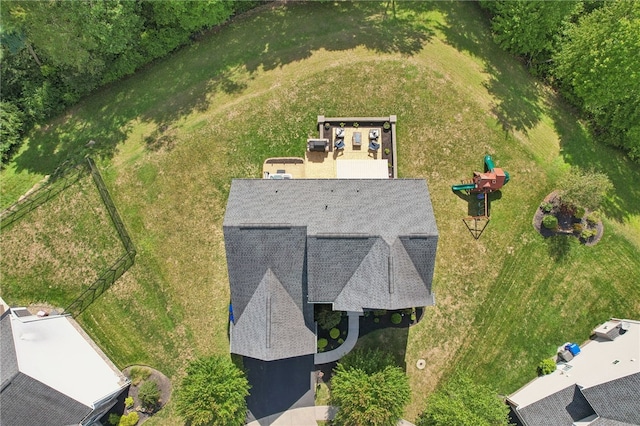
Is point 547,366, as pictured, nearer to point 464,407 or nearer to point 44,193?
point 464,407

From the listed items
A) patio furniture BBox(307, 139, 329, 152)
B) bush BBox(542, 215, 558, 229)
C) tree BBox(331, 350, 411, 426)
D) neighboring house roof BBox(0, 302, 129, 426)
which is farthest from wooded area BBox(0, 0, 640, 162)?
tree BBox(331, 350, 411, 426)

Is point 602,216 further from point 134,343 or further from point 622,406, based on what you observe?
point 134,343

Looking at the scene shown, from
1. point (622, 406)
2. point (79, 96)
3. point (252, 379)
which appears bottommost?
point (252, 379)

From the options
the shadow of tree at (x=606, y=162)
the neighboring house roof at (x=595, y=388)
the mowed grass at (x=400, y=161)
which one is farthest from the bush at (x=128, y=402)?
the shadow of tree at (x=606, y=162)

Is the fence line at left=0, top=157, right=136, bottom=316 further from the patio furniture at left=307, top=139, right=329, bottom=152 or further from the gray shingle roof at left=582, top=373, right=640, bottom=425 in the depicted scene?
the gray shingle roof at left=582, top=373, right=640, bottom=425

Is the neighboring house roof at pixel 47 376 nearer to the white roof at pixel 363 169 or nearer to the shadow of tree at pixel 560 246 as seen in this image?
the white roof at pixel 363 169

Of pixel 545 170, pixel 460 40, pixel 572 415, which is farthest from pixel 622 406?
pixel 460 40
